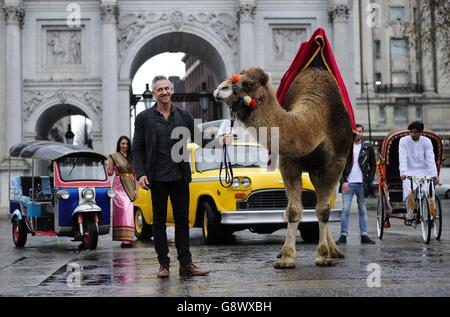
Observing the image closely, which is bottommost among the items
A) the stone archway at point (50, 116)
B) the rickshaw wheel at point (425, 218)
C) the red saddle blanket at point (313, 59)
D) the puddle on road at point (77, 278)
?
the puddle on road at point (77, 278)

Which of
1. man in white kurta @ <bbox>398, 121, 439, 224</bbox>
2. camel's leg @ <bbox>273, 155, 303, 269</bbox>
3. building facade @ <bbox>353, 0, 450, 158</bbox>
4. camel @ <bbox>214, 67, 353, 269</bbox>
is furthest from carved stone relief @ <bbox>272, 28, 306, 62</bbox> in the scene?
building facade @ <bbox>353, 0, 450, 158</bbox>

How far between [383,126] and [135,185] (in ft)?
211

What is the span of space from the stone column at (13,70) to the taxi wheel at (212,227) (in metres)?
24.3

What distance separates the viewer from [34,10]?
38.1m

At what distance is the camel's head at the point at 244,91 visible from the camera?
8695 millimetres

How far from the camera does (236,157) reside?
15742mm

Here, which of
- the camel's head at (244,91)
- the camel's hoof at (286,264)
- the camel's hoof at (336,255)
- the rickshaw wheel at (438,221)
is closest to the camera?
the camel's head at (244,91)

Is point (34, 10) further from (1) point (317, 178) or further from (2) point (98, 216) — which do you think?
(1) point (317, 178)

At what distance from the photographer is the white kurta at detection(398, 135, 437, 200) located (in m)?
14.5

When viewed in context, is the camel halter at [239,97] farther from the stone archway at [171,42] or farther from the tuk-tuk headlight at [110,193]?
the stone archway at [171,42]

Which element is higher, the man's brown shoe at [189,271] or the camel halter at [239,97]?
the camel halter at [239,97]

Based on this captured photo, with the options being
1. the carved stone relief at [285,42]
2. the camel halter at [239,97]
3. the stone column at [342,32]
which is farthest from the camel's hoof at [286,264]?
the carved stone relief at [285,42]

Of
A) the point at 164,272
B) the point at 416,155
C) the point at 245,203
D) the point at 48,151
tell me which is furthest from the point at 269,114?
the point at 48,151
